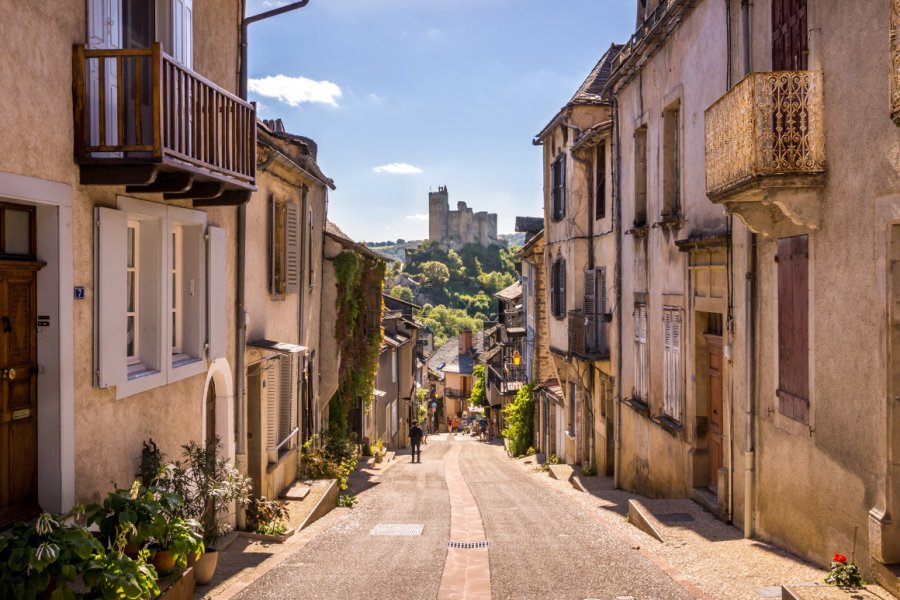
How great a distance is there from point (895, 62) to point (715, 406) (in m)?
6.65

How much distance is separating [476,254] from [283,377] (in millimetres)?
106408

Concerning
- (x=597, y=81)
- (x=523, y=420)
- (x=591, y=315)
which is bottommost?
(x=523, y=420)

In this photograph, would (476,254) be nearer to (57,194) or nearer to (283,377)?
(283,377)

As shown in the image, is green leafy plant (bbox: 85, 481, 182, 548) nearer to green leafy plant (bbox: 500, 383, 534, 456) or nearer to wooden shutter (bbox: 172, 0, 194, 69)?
wooden shutter (bbox: 172, 0, 194, 69)

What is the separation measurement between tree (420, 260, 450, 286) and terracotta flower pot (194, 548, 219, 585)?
102 meters

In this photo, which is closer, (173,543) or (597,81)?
(173,543)

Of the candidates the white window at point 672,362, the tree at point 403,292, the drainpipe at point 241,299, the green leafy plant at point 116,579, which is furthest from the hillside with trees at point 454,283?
the green leafy plant at point 116,579

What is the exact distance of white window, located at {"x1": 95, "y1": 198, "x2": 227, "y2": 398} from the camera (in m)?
6.64

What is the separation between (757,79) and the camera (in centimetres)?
719

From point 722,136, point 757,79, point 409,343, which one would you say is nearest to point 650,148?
point 722,136

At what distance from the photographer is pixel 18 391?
5883 mm

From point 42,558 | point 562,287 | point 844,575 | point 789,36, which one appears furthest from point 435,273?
point 42,558

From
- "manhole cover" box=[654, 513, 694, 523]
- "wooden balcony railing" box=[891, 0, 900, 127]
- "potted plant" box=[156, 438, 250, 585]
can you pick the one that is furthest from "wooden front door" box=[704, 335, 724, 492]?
"potted plant" box=[156, 438, 250, 585]

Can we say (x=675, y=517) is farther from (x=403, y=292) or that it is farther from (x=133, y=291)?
(x=403, y=292)
